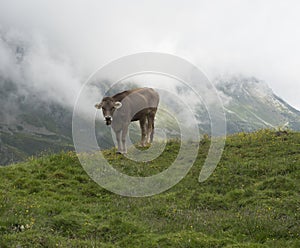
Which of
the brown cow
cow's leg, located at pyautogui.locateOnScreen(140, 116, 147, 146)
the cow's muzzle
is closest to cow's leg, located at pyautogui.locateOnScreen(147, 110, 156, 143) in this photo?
the brown cow

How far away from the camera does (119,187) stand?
699 inches

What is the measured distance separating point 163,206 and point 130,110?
9.00 m

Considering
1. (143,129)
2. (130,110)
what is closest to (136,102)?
(130,110)

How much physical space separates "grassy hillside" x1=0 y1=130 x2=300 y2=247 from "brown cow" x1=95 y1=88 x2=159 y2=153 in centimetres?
205

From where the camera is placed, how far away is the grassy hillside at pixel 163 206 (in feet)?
38.7

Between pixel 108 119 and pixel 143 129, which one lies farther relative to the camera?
pixel 143 129

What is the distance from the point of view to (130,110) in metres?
22.8

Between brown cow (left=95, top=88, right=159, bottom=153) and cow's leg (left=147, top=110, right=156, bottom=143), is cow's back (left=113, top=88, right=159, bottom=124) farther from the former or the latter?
cow's leg (left=147, top=110, right=156, bottom=143)

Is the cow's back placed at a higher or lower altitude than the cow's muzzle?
higher

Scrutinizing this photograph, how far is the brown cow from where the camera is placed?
68.7 ft

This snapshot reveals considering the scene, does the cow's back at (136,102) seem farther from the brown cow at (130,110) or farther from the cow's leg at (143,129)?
the cow's leg at (143,129)

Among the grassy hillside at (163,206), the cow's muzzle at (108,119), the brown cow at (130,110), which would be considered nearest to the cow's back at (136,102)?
the brown cow at (130,110)

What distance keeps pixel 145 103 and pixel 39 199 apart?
1094cm

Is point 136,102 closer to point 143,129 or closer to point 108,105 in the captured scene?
point 143,129
